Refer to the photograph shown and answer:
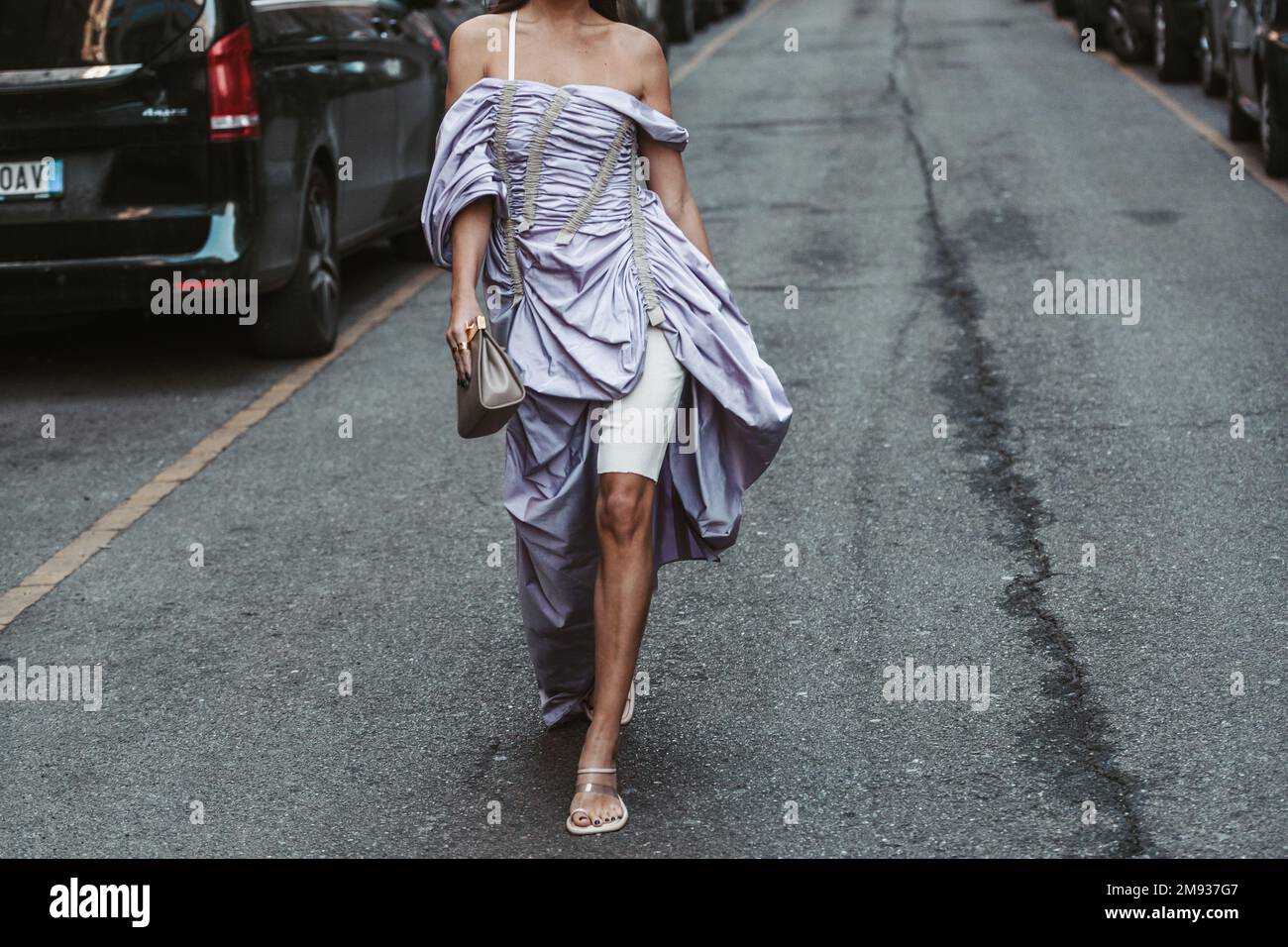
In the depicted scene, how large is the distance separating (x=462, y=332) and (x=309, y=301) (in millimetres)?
4751

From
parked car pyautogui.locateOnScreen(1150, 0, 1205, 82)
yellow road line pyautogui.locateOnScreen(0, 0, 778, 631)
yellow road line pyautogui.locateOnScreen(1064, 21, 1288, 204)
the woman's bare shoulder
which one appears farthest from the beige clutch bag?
parked car pyautogui.locateOnScreen(1150, 0, 1205, 82)

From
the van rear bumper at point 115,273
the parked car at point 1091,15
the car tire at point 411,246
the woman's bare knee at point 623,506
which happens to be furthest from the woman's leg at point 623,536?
the parked car at point 1091,15

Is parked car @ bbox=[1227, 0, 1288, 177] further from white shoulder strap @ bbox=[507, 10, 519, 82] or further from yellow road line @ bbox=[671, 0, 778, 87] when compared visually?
white shoulder strap @ bbox=[507, 10, 519, 82]

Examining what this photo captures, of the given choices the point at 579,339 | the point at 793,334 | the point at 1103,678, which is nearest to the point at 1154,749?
the point at 1103,678

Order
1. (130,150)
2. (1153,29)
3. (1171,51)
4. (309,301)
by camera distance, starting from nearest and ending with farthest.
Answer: (130,150) < (309,301) < (1171,51) < (1153,29)

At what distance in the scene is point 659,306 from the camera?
3.98 meters

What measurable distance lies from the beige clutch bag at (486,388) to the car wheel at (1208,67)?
1294 cm

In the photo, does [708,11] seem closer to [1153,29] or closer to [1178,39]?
[1153,29]

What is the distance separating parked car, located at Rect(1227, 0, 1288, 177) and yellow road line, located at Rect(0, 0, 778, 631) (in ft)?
17.1

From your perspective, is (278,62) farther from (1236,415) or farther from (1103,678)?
(1103,678)

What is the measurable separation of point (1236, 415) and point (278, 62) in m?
4.13

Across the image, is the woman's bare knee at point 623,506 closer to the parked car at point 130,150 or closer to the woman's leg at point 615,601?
the woman's leg at point 615,601

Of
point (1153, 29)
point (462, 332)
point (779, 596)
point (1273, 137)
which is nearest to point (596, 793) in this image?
point (462, 332)

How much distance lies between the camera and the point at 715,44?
24.7m
